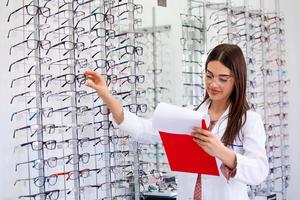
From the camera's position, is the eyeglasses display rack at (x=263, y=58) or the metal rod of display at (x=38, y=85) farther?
the eyeglasses display rack at (x=263, y=58)

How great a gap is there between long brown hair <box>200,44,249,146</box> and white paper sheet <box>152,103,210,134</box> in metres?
0.21

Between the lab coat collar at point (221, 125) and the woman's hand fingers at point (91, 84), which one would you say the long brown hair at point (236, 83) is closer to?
the lab coat collar at point (221, 125)

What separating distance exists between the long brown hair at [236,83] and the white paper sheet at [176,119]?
0.21 metres

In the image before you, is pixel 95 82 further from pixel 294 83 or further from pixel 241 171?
pixel 294 83

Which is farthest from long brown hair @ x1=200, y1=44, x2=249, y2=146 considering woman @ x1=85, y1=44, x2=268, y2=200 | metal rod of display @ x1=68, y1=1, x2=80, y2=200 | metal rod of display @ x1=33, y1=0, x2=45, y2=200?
metal rod of display @ x1=68, y1=1, x2=80, y2=200

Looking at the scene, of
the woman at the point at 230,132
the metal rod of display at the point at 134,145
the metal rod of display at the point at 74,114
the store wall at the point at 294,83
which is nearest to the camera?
the woman at the point at 230,132

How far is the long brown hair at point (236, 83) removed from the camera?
4.92ft

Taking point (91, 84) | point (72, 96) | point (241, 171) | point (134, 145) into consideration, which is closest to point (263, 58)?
point (134, 145)

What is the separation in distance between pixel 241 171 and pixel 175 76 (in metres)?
2.54

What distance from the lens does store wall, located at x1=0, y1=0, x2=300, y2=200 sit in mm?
2750

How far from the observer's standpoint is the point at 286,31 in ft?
17.3

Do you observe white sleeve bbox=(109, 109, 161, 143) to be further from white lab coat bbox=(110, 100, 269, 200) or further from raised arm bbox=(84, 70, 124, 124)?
white lab coat bbox=(110, 100, 269, 200)

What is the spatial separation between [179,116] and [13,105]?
68.9 inches

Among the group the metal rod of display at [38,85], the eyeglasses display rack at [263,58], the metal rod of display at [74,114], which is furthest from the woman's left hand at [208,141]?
the eyeglasses display rack at [263,58]
